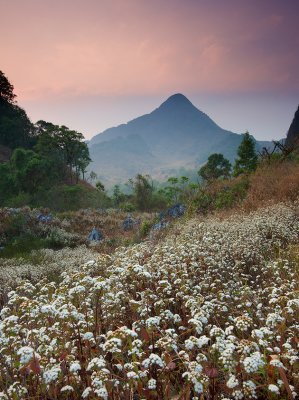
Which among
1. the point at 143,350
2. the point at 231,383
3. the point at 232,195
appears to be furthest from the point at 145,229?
the point at 231,383

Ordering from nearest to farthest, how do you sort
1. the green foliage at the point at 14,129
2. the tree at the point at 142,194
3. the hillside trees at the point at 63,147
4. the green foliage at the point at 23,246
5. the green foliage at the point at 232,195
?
the green foliage at the point at 232,195
the green foliage at the point at 23,246
the tree at the point at 142,194
the hillside trees at the point at 63,147
the green foliage at the point at 14,129

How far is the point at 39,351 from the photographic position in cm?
416

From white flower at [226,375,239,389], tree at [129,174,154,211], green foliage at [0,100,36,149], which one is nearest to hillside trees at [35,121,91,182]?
green foliage at [0,100,36,149]

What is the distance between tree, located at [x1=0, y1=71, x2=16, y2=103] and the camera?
254 feet

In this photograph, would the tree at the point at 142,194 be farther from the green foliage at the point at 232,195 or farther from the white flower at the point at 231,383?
the white flower at the point at 231,383

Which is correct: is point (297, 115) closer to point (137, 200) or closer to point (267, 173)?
point (137, 200)

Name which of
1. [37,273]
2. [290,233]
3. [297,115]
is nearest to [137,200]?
[37,273]

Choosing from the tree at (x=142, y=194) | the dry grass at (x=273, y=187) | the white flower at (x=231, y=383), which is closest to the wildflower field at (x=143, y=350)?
the white flower at (x=231, y=383)

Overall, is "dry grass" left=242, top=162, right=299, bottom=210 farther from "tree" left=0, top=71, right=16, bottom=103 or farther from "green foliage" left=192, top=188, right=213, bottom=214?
"tree" left=0, top=71, right=16, bottom=103

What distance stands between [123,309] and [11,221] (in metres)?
21.0

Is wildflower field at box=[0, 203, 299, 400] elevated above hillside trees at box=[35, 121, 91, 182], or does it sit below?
below

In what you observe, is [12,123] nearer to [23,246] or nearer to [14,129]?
[14,129]

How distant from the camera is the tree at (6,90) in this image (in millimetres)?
77438

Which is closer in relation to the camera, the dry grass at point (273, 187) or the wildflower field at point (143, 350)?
the wildflower field at point (143, 350)
